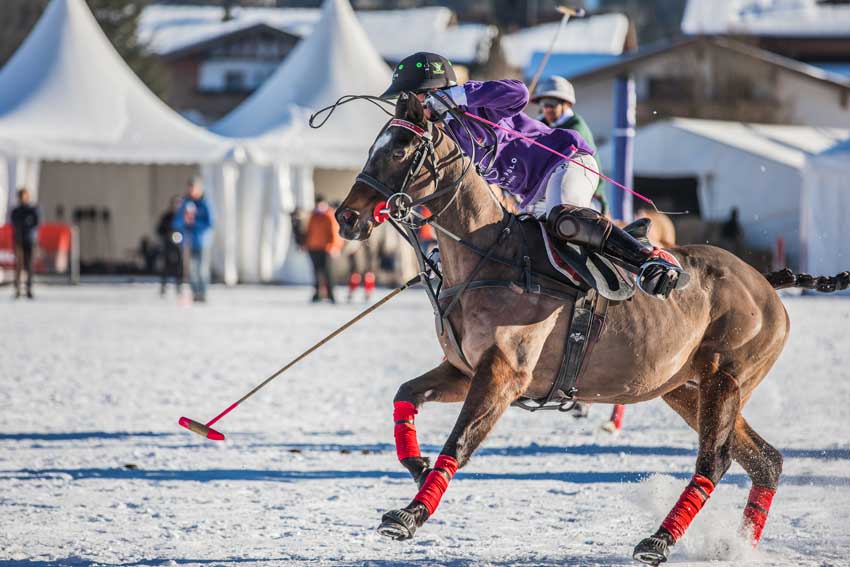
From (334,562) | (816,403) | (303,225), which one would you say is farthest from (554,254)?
(303,225)

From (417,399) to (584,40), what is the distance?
169 feet

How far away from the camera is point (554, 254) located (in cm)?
580

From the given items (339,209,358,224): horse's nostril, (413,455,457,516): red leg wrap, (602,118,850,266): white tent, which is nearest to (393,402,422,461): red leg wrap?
(413,455,457,516): red leg wrap

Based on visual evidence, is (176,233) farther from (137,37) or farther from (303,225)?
(137,37)

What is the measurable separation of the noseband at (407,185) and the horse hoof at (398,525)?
1185mm

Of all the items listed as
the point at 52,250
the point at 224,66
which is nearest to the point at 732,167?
the point at 52,250

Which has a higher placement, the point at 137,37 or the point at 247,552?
the point at 137,37

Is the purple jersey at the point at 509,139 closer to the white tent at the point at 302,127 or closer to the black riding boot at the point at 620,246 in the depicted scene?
the black riding boot at the point at 620,246

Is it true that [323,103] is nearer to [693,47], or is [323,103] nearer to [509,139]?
[693,47]

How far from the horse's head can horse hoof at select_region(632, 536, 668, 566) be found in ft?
5.54

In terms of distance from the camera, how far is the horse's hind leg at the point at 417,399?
562 cm

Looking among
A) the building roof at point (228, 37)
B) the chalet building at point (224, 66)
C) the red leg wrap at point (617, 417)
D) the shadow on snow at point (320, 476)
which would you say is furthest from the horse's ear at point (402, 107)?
the chalet building at point (224, 66)

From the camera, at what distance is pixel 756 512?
6168mm

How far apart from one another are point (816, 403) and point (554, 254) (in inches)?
243
